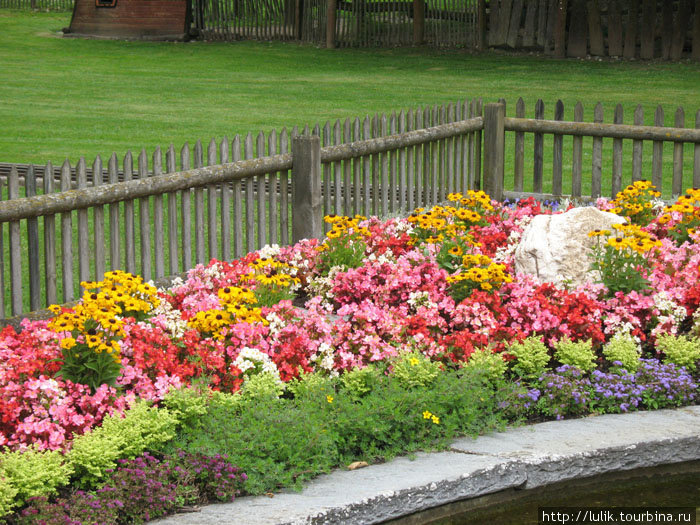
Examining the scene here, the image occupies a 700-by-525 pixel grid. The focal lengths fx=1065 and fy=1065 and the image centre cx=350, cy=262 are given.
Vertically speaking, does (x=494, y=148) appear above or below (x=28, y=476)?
above

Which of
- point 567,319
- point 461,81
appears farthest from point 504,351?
point 461,81

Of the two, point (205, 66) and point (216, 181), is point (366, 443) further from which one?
Result: point (205, 66)

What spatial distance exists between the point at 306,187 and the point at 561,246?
2182 mm

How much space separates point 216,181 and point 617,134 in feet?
15.8

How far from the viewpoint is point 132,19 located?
3034 cm

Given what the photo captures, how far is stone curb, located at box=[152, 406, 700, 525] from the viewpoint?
4129mm

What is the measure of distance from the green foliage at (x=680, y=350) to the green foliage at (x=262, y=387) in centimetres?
217

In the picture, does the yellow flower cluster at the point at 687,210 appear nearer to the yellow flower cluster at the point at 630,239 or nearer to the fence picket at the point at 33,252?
the yellow flower cluster at the point at 630,239

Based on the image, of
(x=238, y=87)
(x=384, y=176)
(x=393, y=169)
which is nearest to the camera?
(x=384, y=176)

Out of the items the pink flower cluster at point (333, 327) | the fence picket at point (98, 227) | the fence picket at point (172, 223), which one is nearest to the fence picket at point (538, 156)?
the pink flower cluster at point (333, 327)

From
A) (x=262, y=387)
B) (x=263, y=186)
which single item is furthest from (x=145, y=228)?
(x=262, y=387)

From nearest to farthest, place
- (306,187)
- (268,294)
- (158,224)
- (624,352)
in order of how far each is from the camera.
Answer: (624,352), (268,294), (158,224), (306,187)

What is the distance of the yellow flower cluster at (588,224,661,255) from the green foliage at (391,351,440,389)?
1734 millimetres

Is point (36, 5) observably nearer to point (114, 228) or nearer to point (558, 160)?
point (558, 160)
